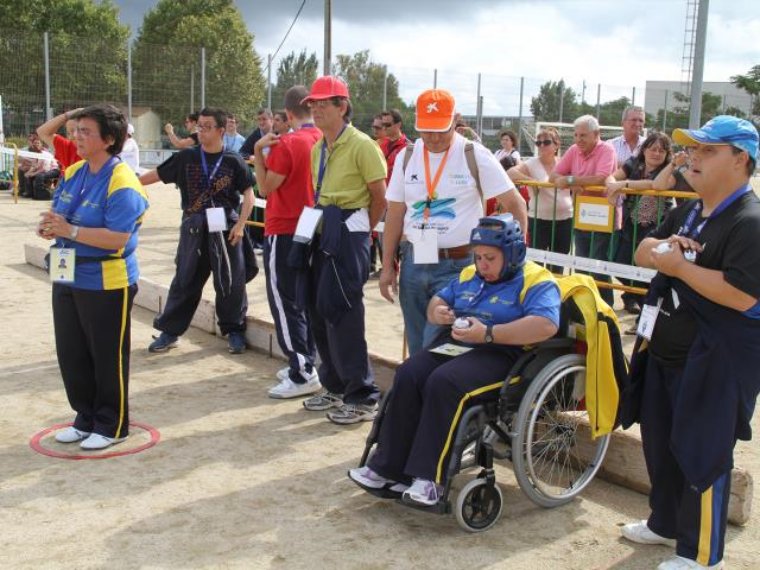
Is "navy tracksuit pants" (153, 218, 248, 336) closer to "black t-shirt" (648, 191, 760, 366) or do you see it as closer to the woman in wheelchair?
the woman in wheelchair

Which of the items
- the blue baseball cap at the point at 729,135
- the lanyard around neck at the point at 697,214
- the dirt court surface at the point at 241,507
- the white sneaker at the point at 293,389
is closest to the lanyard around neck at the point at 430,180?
the dirt court surface at the point at 241,507

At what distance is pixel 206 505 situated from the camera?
3.84m

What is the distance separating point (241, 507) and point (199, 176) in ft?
9.77

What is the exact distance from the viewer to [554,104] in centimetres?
2739

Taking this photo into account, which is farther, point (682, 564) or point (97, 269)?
point (97, 269)

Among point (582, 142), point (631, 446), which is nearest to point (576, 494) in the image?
point (631, 446)

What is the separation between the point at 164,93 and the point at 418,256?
21.3 meters

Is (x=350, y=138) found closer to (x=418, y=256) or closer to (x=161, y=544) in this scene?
(x=418, y=256)

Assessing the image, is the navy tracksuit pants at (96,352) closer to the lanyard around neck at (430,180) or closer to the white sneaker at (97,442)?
Result: the white sneaker at (97,442)

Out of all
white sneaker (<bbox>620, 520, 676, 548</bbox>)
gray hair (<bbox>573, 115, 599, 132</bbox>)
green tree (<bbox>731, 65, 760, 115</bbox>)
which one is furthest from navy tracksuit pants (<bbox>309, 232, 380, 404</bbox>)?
green tree (<bbox>731, 65, 760, 115</bbox>)

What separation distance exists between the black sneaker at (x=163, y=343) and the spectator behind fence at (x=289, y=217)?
1345 millimetres

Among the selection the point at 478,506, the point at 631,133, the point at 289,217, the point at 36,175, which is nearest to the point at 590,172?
the point at 631,133

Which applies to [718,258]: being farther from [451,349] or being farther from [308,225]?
[308,225]

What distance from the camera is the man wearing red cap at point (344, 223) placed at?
4781mm
